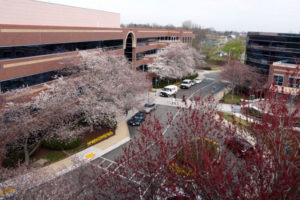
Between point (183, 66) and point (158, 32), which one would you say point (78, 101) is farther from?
point (158, 32)

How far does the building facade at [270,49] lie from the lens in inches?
1452

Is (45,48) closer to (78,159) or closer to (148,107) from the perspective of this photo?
(78,159)

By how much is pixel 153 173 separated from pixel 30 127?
10.2m

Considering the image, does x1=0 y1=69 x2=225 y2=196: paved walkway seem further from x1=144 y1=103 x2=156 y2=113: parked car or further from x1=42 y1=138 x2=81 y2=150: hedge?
x1=144 y1=103 x2=156 y2=113: parked car

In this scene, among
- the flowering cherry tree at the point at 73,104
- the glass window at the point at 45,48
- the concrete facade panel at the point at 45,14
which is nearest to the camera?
the flowering cherry tree at the point at 73,104

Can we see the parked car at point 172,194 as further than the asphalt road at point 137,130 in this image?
No

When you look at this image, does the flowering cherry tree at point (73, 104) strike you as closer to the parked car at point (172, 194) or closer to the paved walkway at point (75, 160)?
the paved walkway at point (75, 160)

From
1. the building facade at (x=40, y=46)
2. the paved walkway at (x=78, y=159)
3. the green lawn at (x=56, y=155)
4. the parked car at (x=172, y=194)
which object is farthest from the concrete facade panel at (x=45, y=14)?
the parked car at (x=172, y=194)

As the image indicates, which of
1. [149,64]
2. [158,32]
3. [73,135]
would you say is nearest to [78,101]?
[73,135]

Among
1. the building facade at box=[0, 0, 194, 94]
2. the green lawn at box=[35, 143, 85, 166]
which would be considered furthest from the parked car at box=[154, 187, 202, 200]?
the building facade at box=[0, 0, 194, 94]

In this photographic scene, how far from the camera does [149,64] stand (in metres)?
44.3

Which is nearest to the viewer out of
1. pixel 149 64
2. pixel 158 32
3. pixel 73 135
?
pixel 73 135

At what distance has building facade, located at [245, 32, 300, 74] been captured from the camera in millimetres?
36875

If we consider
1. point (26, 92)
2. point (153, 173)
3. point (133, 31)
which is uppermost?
point (133, 31)
